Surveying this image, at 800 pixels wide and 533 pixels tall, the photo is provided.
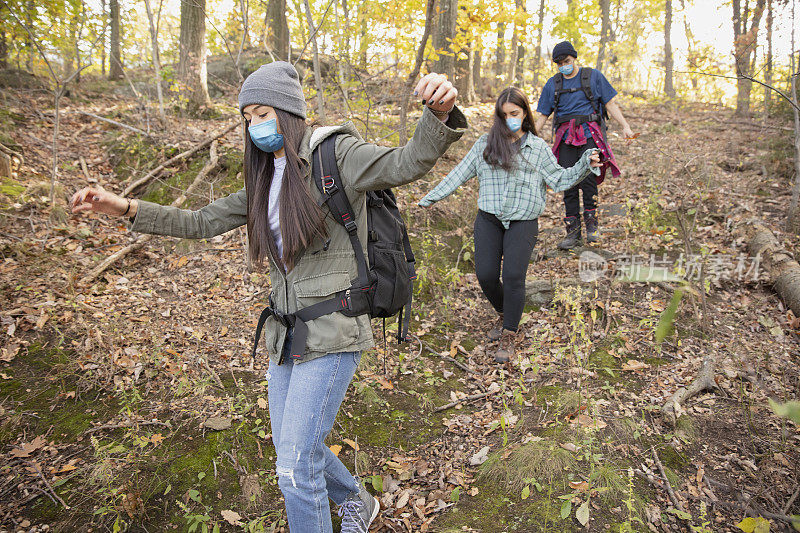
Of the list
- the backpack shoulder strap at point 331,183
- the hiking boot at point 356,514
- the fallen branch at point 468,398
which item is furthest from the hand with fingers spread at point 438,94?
the fallen branch at point 468,398

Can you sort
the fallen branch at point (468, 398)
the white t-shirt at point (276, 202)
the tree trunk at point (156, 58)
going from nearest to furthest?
the white t-shirt at point (276, 202)
the fallen branch at point (468, 398)
the tree trunk at point (156, 58)

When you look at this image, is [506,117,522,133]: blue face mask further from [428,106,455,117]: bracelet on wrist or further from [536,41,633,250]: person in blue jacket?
[428,106,455,117]: bracelet on wrist

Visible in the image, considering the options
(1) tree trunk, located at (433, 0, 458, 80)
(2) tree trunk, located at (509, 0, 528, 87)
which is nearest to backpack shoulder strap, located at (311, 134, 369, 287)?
(2) tree trunk, located at (509, 0, 528, 87)

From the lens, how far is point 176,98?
9375 mm

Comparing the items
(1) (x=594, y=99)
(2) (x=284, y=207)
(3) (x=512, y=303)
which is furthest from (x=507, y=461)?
(1) (x=594, y=99)

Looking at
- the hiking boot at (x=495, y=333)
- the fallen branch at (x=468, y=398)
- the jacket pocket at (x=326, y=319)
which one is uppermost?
the jacket pocket at (x=326, y=319)

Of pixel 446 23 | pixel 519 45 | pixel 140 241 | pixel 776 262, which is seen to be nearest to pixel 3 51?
pixel 140 241

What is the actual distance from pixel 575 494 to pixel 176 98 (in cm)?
969

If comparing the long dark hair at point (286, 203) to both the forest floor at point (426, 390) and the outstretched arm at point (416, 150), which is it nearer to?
the outstretched arm at point (416, 150)

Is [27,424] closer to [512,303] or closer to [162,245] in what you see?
[162,245]

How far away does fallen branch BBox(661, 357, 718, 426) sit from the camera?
3.67m

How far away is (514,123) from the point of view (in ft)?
14.9

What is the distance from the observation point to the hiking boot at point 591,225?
6578 mm

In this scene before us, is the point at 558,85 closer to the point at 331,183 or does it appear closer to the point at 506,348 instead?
the point at 506,348
